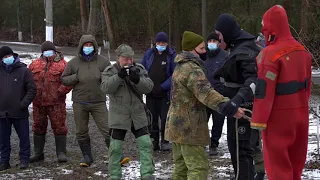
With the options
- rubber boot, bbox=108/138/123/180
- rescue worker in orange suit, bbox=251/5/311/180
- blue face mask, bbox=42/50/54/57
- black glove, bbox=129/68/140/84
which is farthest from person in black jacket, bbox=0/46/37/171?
rescue worker in orange suit, bbox=251/5/311/180

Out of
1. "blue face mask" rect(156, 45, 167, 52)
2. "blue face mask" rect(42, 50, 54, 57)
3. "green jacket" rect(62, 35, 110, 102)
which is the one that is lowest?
"green jacket" rect(62, 35, 110, 102)

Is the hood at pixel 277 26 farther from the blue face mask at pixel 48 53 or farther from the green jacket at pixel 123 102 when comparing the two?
the blue face mask at pixel 48 53

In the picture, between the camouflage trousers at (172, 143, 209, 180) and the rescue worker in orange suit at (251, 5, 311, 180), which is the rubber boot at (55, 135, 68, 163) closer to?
the camouflage trousers at (172, 143, 209, 180)

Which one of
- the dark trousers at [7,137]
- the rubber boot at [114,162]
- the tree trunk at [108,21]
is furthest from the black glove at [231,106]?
the tree trunk at [108,21]

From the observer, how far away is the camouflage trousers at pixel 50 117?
25.5 ft

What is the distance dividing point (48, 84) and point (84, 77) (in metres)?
0.67

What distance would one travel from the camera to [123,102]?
6.57 meters

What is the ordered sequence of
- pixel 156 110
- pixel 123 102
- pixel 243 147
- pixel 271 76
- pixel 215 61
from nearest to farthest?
pixel 271 76
pixel 243 147
pixel 123 102
pixel 215 61
pixel 156 110

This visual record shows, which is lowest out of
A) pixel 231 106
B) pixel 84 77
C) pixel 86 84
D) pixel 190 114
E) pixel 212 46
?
pixel 190 114

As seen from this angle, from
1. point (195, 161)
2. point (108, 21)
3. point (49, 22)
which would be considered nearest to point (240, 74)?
point (195, 161)

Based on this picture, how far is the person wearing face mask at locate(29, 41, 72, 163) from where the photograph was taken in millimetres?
7684

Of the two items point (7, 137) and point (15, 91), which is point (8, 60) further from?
point (7, 137)

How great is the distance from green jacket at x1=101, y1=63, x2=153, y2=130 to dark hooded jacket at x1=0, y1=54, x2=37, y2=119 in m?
1.41

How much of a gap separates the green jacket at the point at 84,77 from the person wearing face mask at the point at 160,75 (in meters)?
1.22
